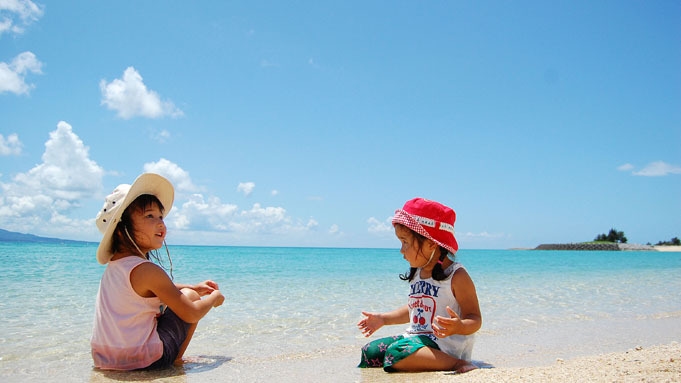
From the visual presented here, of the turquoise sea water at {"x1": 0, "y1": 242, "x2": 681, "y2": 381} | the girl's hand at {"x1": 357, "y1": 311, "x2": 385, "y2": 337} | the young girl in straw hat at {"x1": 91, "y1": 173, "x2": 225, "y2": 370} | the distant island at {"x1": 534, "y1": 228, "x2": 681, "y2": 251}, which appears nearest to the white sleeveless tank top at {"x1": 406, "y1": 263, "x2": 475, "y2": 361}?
the girl's hand at {"x1": 357, "y1": 311, "x2": 385, "y2": 337}

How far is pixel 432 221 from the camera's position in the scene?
10.1 ft

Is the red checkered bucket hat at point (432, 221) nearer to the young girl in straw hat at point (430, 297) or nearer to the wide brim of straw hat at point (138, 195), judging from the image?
the young girl in straw hat at point (430, 297)

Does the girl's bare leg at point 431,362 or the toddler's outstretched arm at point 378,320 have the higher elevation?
the toddler's outstretched arm at point 378,320

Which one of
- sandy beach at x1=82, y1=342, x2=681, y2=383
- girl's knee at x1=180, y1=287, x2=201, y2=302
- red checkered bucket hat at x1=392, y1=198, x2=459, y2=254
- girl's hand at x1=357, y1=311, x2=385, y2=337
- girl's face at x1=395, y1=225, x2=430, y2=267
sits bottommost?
sandy beach at x1=82, y1=342, x2=681, y2=383

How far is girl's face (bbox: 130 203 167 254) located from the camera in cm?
298

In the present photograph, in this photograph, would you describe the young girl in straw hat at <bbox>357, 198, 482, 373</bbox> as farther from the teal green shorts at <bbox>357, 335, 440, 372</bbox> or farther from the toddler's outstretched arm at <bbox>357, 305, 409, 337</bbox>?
the toddler's outstretched arm at <bbox>357, 305, 409, 337</bbox>

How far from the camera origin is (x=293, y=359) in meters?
3.71

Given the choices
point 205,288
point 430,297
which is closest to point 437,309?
point 430,297

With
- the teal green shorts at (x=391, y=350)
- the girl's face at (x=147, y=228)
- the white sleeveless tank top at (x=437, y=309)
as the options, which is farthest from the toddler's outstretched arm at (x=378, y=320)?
the girl's face at (x=147, y=228)

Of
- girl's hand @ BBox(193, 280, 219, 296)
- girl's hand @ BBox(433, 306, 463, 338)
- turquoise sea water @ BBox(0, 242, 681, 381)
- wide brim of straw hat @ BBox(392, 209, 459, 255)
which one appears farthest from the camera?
turquoise sea water @ BBox(0, 242, 681, 381)

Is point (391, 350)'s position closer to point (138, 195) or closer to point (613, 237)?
point (138, 195)

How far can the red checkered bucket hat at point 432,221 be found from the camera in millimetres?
3074

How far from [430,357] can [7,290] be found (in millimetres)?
7831

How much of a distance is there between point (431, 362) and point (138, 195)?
213 centimetres
